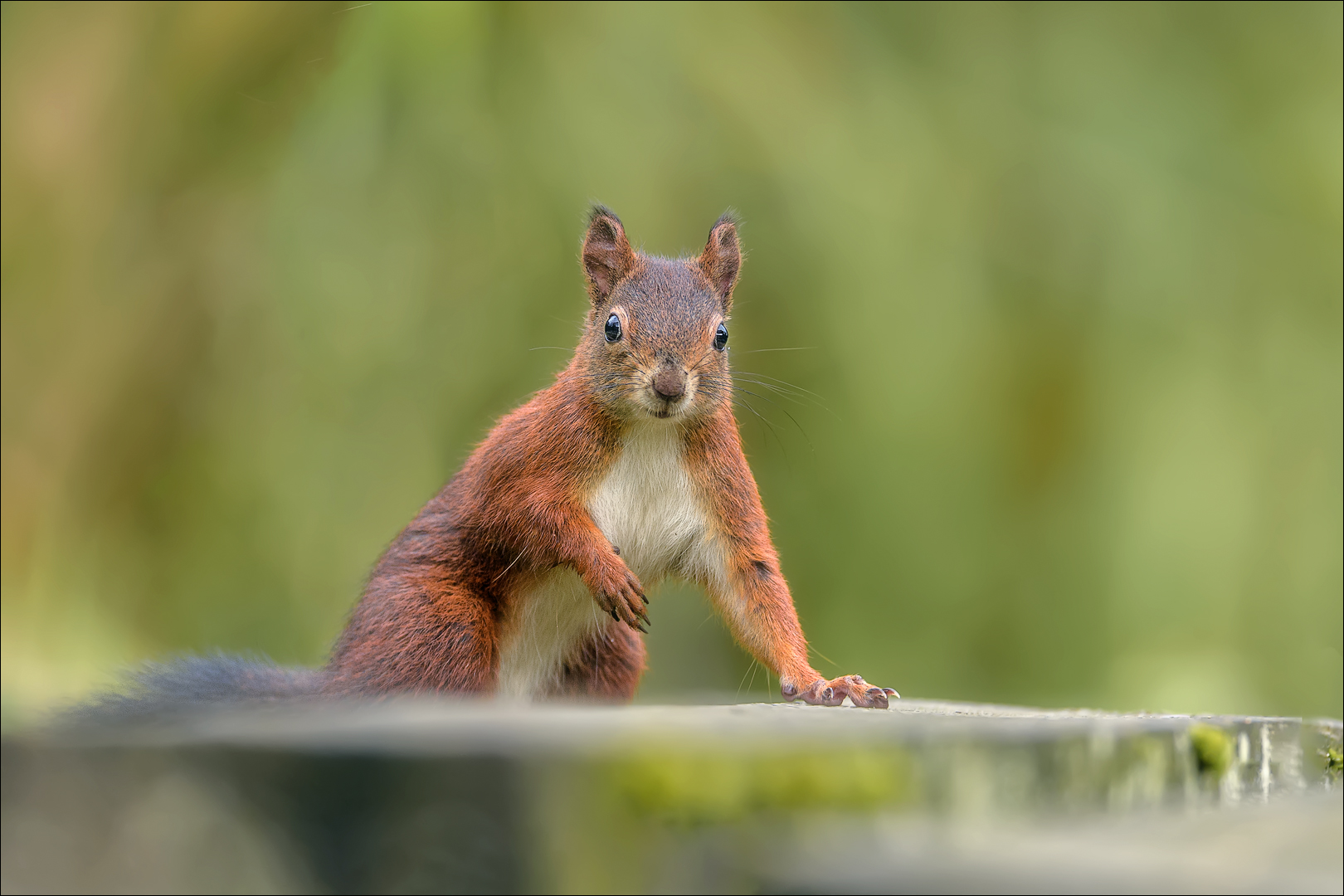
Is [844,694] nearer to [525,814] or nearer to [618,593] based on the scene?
[618,593]

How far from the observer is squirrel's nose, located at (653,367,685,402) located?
2.28m

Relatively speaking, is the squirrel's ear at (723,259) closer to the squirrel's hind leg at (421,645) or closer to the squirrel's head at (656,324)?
the squirrel's head at (656,324)

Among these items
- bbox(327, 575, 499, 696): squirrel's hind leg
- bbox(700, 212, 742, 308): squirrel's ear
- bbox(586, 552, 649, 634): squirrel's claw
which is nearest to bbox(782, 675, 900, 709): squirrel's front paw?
bbox(586, 552, 649, 634): squirrel's claw

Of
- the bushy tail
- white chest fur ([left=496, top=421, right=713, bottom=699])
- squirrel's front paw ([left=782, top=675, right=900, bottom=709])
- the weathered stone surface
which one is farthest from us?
white chest fur ([left=496, top=421, right=713, bottom=699])

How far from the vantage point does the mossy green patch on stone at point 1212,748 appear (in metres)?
1.57

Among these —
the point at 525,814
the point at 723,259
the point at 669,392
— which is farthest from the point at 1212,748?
the point at 723,259

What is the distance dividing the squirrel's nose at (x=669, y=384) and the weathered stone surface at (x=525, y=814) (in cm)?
109

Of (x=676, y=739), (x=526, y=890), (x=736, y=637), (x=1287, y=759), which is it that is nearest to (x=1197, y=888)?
(x=676, y=739)

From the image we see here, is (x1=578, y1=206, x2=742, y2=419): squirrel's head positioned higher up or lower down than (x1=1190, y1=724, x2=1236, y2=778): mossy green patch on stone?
higher up

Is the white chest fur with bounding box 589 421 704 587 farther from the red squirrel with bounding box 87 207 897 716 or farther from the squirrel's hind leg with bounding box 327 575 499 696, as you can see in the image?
the squirrel's hind leg with bounding box 327 575 499 696

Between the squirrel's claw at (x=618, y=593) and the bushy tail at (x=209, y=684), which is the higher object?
the squirrel's claw at (x=618, y=593)

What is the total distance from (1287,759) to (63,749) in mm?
1628

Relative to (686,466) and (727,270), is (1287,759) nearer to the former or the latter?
(686,466)

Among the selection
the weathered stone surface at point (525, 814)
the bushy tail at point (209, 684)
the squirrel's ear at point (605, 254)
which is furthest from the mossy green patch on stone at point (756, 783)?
the squirrel's ear at point (605, 254)
